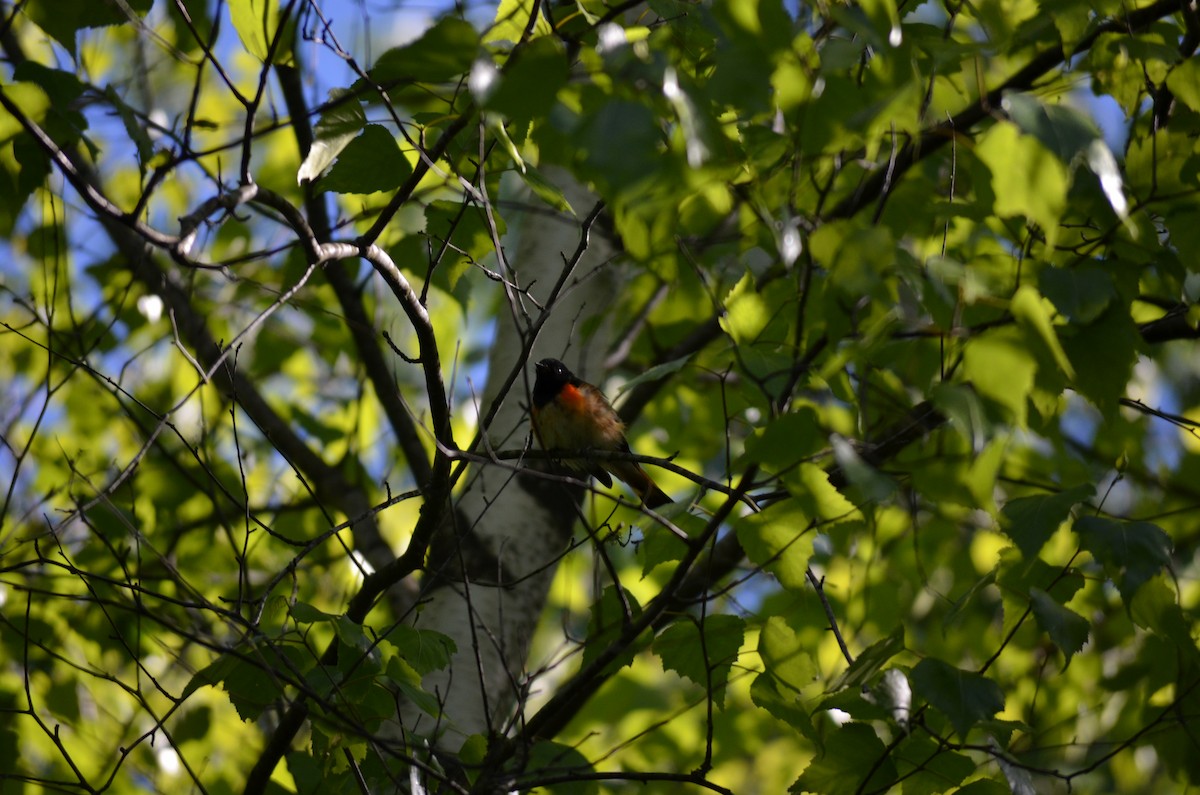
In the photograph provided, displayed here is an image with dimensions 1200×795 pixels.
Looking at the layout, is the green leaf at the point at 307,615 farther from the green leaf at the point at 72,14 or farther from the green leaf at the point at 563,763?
the green leaf at the point at 72,14

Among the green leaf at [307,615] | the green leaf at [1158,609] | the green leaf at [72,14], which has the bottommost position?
the green leaf at [1158,609]

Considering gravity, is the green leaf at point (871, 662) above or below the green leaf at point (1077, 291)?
below

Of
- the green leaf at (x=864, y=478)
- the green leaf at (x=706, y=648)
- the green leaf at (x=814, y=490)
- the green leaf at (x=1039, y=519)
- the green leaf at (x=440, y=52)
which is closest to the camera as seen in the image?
the green leaf at (x=864, y=478)

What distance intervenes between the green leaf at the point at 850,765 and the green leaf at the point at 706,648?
0.31 m

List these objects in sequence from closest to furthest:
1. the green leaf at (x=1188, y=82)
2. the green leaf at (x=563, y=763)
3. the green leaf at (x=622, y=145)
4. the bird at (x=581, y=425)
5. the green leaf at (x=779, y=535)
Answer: the green leaf at (x=622, y=145), the green leaf at (x=779, y=535), the green leaf at (x=1188, y=82), the green leaf at (x=563, y=763), the bird at (x=581, y=425)

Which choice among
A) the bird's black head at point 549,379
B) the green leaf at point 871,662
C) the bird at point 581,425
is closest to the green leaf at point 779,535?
the green leaf at point 871,662

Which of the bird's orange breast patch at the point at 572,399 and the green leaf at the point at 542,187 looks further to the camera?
the bird's orange breast patch at the point at 572,399

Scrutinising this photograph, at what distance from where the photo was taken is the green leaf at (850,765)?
2197 mm

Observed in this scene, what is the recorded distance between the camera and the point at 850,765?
222 centimetres

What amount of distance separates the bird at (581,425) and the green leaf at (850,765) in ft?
7.39

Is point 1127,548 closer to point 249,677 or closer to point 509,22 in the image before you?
point 509,22

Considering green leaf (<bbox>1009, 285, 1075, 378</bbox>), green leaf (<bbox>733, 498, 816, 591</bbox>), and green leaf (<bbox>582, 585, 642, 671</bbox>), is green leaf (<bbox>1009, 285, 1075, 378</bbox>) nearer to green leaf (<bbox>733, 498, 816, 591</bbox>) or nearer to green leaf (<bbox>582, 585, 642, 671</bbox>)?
green leaf (<bbox>733, 498, 816, 591</bbox>)

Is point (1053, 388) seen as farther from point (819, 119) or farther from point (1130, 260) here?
point (1130, 260)

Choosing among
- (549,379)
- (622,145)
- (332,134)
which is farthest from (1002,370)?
(549,379)
